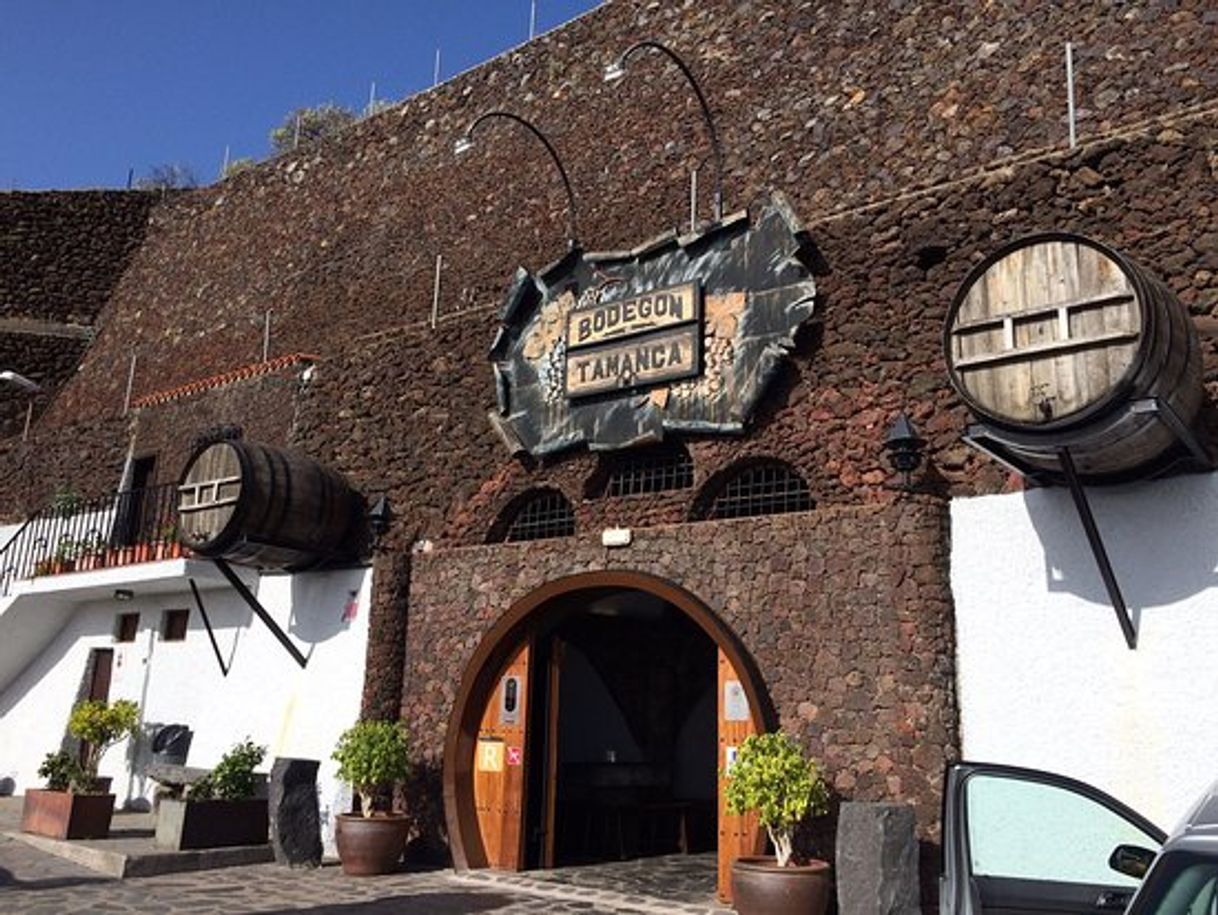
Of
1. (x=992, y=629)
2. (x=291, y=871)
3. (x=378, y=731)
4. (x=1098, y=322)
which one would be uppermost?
(x=1098, y=322)

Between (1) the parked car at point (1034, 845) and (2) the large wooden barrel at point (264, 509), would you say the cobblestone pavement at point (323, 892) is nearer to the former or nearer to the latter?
(2) the large wooden barrel at point (264, 509)

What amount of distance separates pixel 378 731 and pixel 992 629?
5638 millimetres

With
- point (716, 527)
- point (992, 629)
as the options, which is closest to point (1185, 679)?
point (992, 629)

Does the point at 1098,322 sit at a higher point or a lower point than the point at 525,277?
lower

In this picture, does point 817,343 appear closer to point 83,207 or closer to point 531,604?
point 531,604

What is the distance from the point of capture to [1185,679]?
6.75 meters

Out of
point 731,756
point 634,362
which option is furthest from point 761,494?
point 731,756

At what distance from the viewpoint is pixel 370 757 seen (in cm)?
1007

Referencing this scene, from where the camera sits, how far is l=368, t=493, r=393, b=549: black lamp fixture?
460 inches

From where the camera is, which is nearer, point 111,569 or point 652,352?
point 652,352

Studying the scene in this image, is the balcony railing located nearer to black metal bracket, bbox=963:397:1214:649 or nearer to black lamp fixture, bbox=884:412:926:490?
black lamp fixture, bbox=884:412:926:490

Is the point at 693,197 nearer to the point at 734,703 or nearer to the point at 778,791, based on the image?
the point at 734,703

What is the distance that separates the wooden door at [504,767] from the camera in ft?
33.2

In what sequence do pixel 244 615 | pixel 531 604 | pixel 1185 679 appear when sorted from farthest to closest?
pixel 244 615, pixel 531 604, pixel 1185 679
